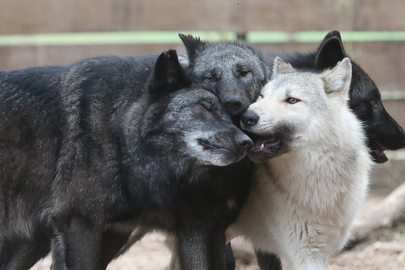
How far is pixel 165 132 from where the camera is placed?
3625 mm

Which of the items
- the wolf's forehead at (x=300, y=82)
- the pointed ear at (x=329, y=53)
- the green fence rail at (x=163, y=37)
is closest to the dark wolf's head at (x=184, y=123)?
the wolf's forehead at (x=300, y=82)

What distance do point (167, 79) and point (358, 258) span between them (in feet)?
9.17

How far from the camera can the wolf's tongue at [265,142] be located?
11.7 feet

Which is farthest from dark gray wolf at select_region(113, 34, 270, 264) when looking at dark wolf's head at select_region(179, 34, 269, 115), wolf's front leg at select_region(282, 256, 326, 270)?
wolf's front leg at select_region(282, 256, 326, 270)

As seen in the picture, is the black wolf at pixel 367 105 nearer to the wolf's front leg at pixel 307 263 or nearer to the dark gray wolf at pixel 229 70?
the dark gray wolf at pixel 229 70

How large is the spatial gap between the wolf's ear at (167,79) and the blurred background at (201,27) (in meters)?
3.12

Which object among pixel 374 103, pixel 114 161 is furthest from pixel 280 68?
pixel 114 161

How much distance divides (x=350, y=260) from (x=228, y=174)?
2137 millimetres

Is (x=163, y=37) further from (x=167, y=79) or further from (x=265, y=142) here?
(x=265, y=142)

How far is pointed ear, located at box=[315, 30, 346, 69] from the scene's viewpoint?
427 cm

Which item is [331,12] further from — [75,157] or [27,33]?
[75,157]

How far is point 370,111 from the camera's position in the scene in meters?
4.36

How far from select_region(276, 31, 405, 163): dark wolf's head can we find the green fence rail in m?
2.39

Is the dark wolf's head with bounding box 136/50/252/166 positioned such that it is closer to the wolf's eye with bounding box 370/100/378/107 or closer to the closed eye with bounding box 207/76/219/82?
the closed eye with bounding box 207/76/219/82
